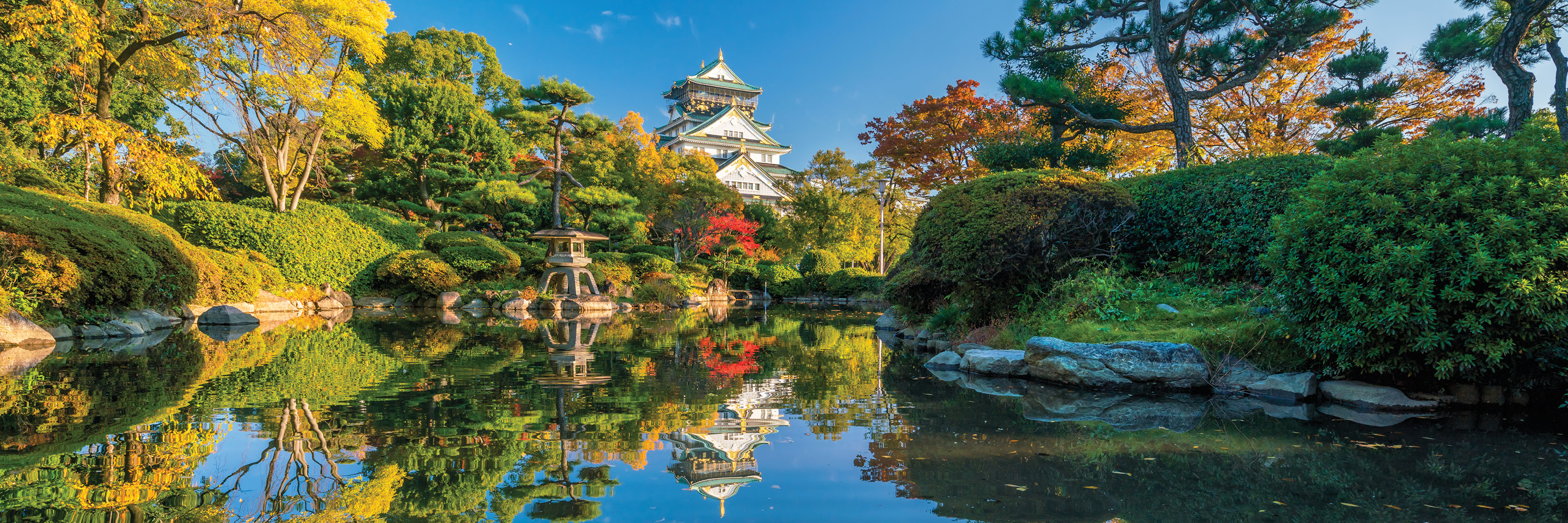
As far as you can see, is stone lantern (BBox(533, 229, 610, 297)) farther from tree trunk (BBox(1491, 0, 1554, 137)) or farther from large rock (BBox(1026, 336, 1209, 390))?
tree trunk (BBox(1491, 0, 1554, 137))

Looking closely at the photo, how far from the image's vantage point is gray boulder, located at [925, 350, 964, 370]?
6945mm

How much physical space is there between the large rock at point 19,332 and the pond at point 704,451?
7.68ft

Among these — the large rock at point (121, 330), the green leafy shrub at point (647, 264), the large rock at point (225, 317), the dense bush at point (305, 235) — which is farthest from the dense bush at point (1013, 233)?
the dense bush at point (305, 235)

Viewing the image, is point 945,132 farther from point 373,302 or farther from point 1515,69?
point 373,302

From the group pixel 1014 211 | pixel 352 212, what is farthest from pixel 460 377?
pixel 352 212

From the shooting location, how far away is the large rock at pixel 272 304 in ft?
48.4

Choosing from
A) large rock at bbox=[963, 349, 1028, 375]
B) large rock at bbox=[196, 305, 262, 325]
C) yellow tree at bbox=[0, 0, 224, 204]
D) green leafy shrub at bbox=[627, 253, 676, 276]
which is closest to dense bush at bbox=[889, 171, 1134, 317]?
large rock at bbox=[963, 349, 1028, 375]

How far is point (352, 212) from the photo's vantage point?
18.4 metres

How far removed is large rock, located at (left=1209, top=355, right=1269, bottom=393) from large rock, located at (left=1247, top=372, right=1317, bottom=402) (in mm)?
56

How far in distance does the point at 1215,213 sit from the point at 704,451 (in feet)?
22.2

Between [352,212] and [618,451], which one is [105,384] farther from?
[352,212]

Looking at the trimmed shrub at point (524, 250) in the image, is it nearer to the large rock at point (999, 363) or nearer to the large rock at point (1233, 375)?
the large rock at point (999, 363)

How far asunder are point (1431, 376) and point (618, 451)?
549 centimetres

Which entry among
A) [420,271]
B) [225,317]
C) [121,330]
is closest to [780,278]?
[420,271]
